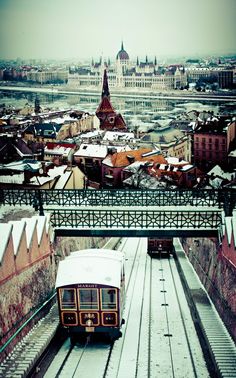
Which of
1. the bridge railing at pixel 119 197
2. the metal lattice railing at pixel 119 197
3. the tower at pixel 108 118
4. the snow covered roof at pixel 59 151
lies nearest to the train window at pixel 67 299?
the bridge railing at pixel 119 197

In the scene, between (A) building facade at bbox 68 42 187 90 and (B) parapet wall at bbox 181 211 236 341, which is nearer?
(B) parapet wall at bbox 181 211 236 341

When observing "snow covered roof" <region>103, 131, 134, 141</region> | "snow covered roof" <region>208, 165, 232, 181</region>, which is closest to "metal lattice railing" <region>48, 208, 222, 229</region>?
"snow covered roof" <region>208, 165, 232, 181</region>

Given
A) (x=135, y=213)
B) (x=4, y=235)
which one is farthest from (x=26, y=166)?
(x=4, y=235)

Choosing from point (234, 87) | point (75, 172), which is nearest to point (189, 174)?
→ point (75, 172)

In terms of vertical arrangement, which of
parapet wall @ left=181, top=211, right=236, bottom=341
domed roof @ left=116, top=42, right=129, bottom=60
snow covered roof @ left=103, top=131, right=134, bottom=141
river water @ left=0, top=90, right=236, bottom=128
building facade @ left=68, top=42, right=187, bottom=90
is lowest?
parapet wall @ left=181, top=211, right=236, bottom=341

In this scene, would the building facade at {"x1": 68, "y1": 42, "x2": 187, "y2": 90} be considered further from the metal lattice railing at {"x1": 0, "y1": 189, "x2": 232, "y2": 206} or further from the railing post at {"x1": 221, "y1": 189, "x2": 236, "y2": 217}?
the railing post at {"x1": 221, "y1": 189, "x2": 236, "y2": 217}

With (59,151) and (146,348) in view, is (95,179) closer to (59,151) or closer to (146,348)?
(59,151)
